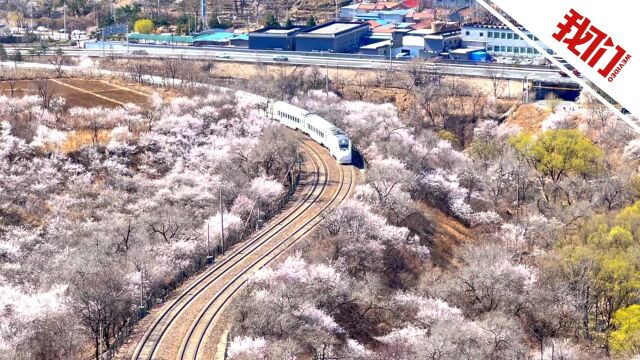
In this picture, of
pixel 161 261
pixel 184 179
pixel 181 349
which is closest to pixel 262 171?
pixel 184 179

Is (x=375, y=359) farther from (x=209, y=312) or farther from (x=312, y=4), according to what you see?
(x=312, y=4)

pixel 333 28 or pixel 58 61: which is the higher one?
pixel 333 28

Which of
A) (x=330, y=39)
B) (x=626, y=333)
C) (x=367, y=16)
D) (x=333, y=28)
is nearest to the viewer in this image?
(x=626, y=333)

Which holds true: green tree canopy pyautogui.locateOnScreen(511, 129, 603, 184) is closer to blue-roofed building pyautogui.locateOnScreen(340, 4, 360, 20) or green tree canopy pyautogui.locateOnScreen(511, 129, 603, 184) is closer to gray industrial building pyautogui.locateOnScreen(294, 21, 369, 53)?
gray industrial building pyautogui.locateOnScreen(294, 21, 369, 53)

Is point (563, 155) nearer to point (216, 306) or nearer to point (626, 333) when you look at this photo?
point (626, 333)

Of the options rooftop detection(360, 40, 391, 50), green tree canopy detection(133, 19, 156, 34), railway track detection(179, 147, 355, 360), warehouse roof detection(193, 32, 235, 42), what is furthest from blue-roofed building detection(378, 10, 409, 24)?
railway track detection(179, 147, 355, 360)

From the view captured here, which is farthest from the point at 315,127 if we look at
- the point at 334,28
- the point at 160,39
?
the point at 160,39
